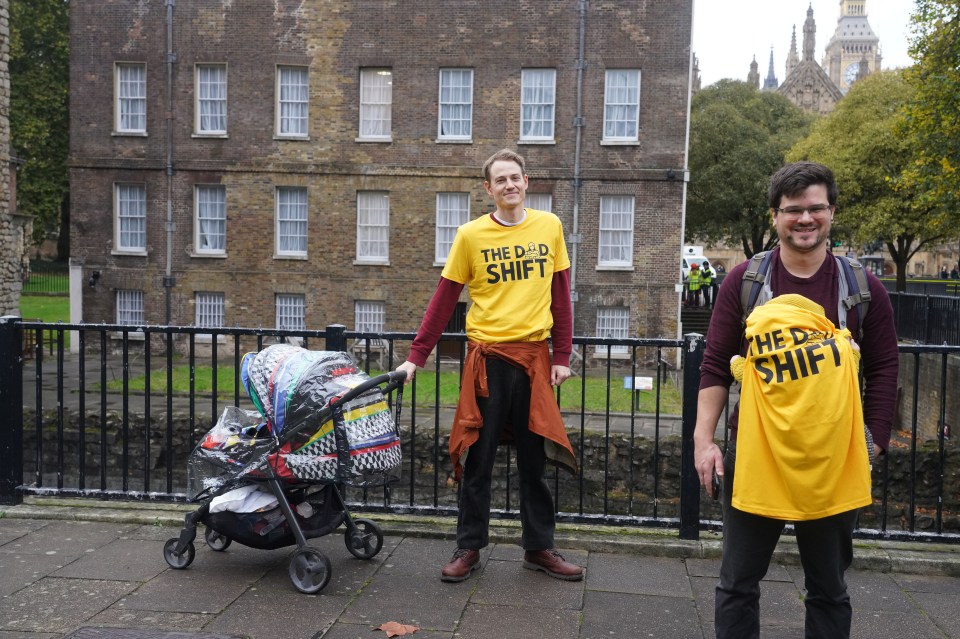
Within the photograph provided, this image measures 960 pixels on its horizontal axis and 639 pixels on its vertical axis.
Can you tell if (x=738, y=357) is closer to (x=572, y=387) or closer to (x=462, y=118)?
(x=572, y=387)

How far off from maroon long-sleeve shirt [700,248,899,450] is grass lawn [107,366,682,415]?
14.3 metres

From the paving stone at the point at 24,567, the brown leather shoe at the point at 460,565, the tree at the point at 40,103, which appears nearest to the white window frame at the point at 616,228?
the brown leather shoe at the point at 460,565

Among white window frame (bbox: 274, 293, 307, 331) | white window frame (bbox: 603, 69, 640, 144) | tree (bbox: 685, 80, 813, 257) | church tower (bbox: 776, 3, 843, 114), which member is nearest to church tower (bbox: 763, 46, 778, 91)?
church tower (bbox: 776, 3, 843, 114)

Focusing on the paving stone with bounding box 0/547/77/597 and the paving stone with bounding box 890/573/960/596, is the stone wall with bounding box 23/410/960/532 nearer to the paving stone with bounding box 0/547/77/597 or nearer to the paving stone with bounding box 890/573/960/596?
the paving stone with bounding box 890/573/960/596

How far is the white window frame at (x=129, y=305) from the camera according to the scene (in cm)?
2753

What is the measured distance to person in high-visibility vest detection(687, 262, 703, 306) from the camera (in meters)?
34.7

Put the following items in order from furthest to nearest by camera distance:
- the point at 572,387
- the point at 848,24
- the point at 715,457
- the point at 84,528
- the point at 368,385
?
1. the point at 848,24
2. the point at 572,387
3. the point at 84,528
4. the point at 368,385
5. the point at 715,457

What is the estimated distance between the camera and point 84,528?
5703 millimetres

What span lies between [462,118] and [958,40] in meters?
13.1

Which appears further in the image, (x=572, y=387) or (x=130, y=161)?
(x=130, y=161)

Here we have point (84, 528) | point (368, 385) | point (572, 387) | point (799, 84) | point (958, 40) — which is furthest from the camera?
point (799, 84)

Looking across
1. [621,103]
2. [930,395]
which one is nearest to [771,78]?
[621,103]

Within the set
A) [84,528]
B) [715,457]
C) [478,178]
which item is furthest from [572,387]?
[715,457]

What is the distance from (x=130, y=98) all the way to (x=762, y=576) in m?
27.7
